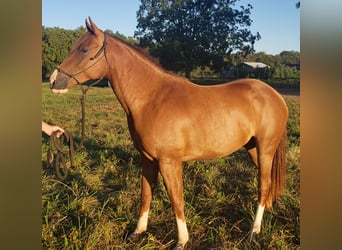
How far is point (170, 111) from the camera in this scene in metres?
2.08

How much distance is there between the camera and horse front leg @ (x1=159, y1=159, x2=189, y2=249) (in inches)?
82.5

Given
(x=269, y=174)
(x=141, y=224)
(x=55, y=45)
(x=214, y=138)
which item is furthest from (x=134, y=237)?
(x=55, y=45)

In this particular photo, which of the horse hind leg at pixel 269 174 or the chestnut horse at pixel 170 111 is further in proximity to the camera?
the horse hind leg at pixel 269 174

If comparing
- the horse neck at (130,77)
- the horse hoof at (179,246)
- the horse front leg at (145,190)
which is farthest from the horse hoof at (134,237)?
the horse neck at (130,77)

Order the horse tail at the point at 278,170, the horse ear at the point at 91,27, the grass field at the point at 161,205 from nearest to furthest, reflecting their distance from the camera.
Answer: the horse ear at the point at 91,27
the grass field at the point at 161,205
the horse tail at the point at 278,170

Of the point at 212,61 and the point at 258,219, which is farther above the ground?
the point at 212,61

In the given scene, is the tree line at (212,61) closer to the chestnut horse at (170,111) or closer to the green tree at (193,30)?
the green tree at (193,30)

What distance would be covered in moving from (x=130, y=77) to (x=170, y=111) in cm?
40

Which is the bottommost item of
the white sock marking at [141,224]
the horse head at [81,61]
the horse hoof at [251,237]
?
the horse hoof at [251,237]

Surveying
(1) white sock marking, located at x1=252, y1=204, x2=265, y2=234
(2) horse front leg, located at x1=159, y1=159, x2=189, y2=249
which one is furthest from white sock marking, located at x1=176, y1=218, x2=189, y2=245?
(1) white sock marking, located at x1=252, y1=204, x2=265, y2=234

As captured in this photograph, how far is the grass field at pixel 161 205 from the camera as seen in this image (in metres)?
2.33

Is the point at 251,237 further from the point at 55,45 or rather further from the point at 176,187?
the point at 55,45

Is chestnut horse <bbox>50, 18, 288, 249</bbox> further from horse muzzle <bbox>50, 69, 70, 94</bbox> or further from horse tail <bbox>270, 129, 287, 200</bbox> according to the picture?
horse tail <bbox>270, 129, 287, 200</bbox>
